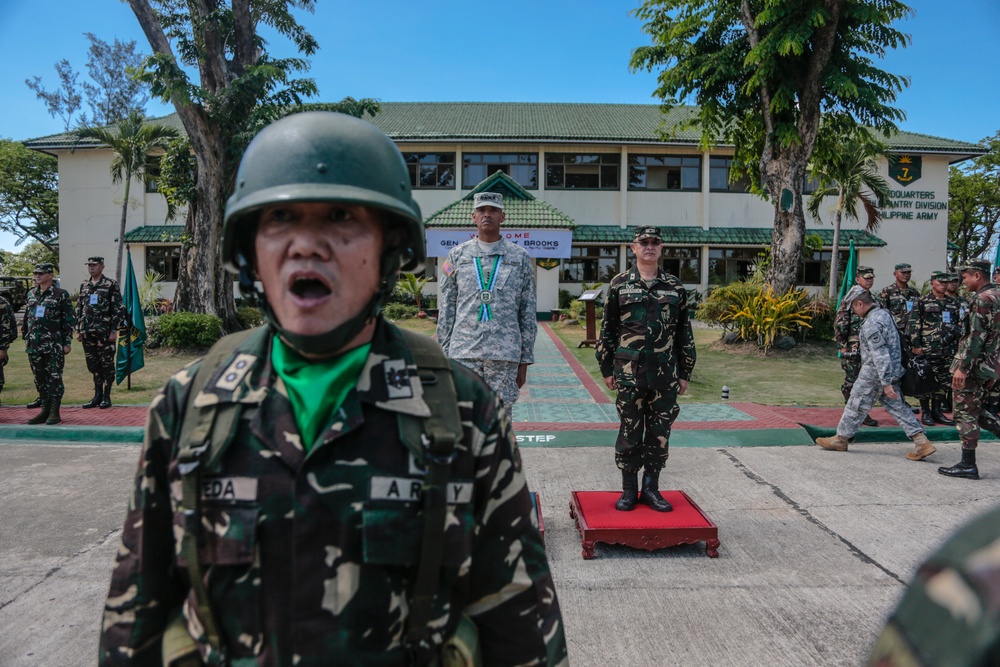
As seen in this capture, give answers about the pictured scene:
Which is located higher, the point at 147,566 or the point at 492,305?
the point at 492,305

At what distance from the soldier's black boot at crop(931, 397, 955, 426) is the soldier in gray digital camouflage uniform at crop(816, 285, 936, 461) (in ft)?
7.78

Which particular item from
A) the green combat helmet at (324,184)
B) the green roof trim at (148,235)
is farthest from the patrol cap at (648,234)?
the green roof trim at (148,235)

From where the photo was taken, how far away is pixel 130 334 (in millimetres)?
11281

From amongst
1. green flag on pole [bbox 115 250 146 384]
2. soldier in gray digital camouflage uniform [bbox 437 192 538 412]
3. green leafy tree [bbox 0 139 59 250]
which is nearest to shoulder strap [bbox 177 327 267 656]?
soldier in gray digital camouflage uniform [bbox 437 192 538 412]

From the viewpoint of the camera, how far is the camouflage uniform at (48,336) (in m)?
8.71

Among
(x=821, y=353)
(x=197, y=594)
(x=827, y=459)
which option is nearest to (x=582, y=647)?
(x=197, y=594)

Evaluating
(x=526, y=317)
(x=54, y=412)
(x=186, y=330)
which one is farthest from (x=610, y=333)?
(x=186, y=330)

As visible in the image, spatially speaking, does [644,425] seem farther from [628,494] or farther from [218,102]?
[218,102]

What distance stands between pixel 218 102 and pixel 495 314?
14.7m

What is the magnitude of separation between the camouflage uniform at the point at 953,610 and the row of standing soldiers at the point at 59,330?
Result: 1003cm

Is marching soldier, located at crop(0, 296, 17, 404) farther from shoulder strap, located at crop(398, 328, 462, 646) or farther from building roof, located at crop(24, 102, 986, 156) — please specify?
building roof, located at crop(24, 102, 986, 156)

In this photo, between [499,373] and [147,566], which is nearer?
[147,566]

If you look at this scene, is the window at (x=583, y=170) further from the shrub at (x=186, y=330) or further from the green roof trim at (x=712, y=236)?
the shrub at (x=186, y=330)

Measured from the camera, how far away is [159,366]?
14.1 m
